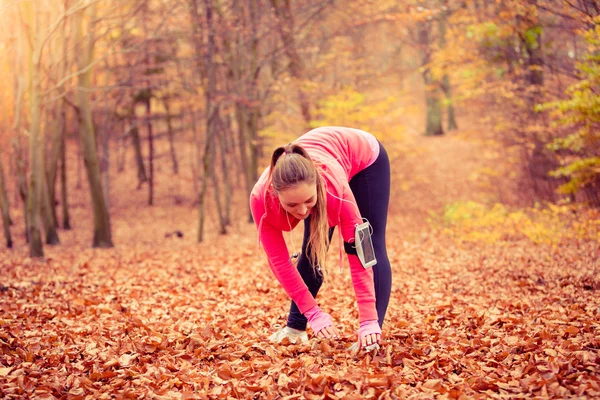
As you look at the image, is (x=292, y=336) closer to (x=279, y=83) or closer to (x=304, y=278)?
(x=304, y=278)

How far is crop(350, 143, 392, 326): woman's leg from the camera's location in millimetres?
3424

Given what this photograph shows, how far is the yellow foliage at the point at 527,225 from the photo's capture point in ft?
28.6

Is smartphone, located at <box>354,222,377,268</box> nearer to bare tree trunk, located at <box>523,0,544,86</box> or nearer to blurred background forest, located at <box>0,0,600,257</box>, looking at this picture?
blurred background forest, located at <box>0,0,600,257</box>

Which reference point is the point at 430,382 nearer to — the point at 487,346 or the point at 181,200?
the point at 487,346

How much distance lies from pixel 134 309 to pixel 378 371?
2993mm

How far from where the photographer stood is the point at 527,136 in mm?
12719

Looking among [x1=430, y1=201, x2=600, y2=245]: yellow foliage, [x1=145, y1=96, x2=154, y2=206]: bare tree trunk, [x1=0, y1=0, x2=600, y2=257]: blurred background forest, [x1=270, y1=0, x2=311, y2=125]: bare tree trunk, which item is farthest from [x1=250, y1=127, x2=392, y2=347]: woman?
[x1=145, y1=96, x2=154, y2=206]: bare tree trunk

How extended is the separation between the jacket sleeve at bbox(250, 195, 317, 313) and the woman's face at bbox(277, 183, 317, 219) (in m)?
0.28

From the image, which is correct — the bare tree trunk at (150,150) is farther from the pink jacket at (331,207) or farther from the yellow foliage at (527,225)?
the pink jacket at (331,207)

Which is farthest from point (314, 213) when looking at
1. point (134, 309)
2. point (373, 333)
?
point (134, 309)

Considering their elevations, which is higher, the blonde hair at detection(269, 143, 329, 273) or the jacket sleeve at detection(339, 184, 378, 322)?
the blonde hair at detection(269, 143, 329, 273)

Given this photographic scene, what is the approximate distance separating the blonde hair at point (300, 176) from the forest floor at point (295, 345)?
2.84ft

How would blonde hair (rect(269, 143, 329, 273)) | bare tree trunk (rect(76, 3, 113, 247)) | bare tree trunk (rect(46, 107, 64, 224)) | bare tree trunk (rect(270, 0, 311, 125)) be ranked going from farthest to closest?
bare tree trunk (rect(270, 0, 311, 125)), bare tree trunk (rect(46, 107, 64, 224)), bare tree trunk (rect(76, 3, 113, 247)), blonde hair (rect(269, 143, 329, 273))

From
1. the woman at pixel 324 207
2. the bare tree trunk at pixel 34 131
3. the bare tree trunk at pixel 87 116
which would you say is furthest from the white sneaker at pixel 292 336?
the bare tree trunk at pixel 87 116
